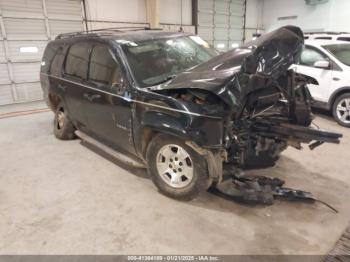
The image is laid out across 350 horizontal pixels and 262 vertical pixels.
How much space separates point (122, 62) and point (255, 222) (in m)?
2.14

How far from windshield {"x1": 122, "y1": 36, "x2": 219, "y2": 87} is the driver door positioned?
3.10 m

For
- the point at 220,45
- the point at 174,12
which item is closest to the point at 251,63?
the point at 174,12

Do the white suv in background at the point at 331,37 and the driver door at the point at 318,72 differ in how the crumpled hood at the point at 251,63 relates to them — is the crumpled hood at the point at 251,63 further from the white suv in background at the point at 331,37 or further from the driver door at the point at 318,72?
the white suv in background at the point at 331,37

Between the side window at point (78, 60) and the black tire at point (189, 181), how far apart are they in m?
1.59

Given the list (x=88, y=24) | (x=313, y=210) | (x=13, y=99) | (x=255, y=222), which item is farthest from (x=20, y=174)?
(x=88, y=24)

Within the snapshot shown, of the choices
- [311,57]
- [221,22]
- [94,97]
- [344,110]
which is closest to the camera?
[94,97]

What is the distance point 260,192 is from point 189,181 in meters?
0.75

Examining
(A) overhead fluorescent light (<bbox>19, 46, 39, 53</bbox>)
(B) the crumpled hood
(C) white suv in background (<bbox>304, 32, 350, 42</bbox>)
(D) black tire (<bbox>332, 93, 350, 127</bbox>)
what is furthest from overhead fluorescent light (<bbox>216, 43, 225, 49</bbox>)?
(B) the crumpled hood

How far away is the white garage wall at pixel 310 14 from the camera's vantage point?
1229 cm

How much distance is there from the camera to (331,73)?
5.51 metres

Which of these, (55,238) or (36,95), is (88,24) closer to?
(36,95)

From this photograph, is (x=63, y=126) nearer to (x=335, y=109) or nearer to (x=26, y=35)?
(x=26, y=35)

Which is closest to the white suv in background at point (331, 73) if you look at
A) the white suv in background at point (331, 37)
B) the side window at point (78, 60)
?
the white suv in background at point (331, 37)

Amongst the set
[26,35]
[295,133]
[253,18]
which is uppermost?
[253,18]
